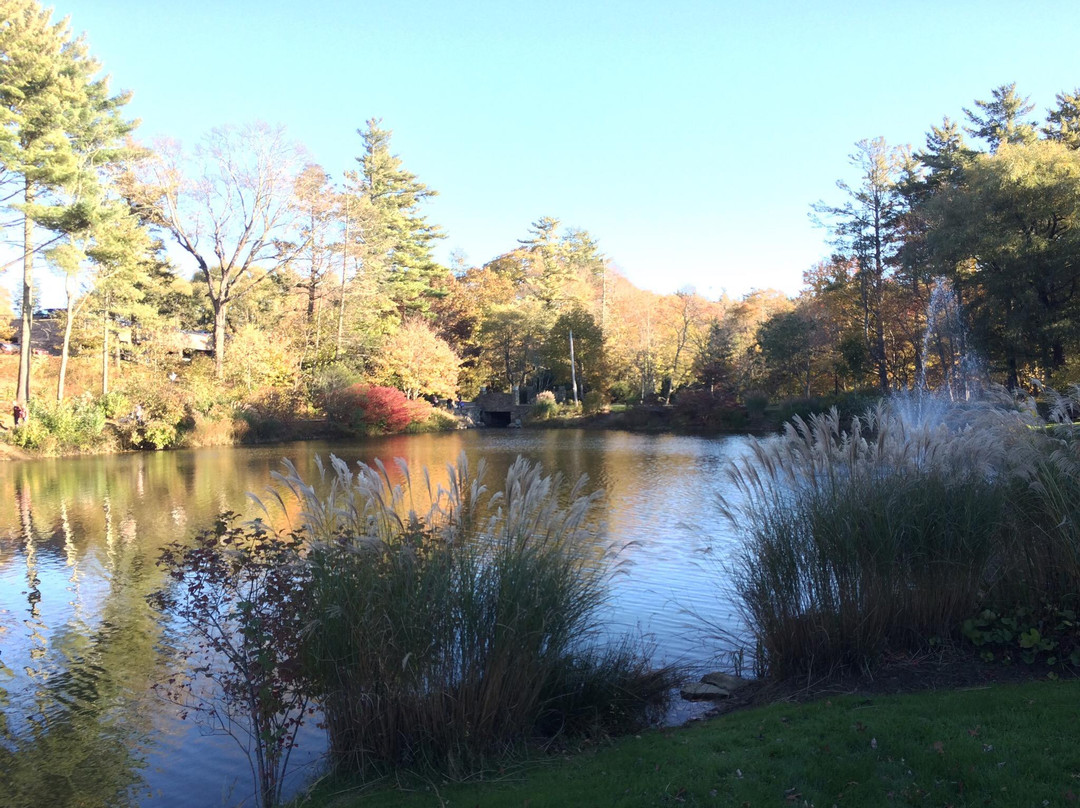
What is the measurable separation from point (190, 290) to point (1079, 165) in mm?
41028

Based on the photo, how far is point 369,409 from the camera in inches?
1416

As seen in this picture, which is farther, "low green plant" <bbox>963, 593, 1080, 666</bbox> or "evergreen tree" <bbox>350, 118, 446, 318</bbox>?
"evergreen tree" <bbox>350, 118, 446, 318</bbox>

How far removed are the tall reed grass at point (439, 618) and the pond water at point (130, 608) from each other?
67cm

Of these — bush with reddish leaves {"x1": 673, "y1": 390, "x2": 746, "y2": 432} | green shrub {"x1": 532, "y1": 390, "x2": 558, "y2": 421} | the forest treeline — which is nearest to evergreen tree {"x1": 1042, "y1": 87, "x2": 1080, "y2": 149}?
the forest treeline

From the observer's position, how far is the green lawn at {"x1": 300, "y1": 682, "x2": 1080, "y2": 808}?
3135 millimetres

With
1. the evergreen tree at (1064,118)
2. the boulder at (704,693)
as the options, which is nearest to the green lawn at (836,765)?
the boulder at (704,693)

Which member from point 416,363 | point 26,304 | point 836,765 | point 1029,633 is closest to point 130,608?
point 836,765

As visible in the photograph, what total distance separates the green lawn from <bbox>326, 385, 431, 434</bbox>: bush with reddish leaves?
108 ft

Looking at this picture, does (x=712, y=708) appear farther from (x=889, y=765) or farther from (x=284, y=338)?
(x=284, y=338)

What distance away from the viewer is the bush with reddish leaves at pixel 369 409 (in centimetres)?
3559

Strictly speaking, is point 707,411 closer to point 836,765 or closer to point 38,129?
point 38,129

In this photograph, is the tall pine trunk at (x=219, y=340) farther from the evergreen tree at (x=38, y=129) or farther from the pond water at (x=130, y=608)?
the pond water at (x=130, y=608)

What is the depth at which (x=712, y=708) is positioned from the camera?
15.8ft

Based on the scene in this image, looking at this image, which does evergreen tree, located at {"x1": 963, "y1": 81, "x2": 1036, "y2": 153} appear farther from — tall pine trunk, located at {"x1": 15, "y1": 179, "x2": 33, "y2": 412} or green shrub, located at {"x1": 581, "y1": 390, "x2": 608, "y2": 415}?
tall pine trunk, located at {"x1": 15, "y1": 179, "x2": 33, "y2": 412}
